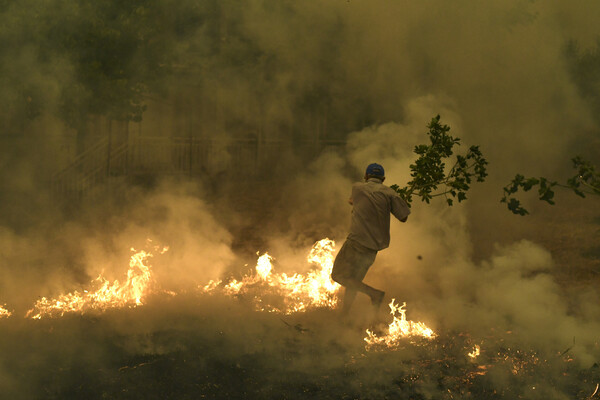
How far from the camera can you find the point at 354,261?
541 cm

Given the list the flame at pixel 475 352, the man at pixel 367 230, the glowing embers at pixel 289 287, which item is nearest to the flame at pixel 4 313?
the glowing embers at pixel 289 287

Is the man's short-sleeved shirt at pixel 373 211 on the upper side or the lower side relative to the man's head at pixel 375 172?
lower

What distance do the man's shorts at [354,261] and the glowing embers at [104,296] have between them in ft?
6.74

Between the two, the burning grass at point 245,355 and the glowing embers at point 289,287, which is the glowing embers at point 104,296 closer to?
the burning grass at point 245,355

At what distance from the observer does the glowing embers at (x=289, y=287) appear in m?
5.96

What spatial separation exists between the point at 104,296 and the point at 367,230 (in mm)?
2683

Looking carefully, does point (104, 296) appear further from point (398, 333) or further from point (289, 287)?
point (398, 333)

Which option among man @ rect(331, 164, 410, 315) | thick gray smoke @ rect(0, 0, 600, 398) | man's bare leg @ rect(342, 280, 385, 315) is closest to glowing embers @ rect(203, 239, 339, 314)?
thick gray smoke @ rect(0, 0, 600, 398)

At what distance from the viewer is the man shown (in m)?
5.27

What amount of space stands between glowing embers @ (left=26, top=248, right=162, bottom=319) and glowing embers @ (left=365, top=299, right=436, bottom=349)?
2.35 meters

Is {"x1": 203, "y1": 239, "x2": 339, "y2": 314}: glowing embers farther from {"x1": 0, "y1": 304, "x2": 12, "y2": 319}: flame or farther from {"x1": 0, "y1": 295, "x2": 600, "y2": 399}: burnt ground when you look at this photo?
{"x1": 0, "y1": 304, "x2": 12, "y2": 319}: flame

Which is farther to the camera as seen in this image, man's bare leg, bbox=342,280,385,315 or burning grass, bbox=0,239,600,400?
man's bare leg, bbox=342,280,385,315

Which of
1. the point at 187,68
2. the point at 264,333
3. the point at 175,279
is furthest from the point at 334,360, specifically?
the point at 187,68

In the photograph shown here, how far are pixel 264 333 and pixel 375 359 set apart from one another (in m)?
1.05
